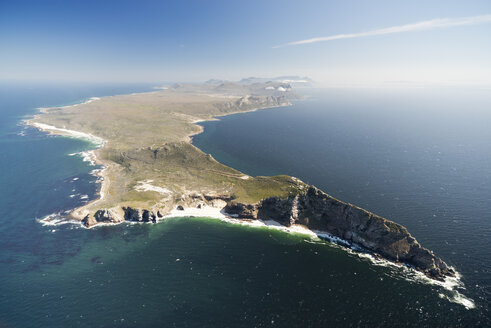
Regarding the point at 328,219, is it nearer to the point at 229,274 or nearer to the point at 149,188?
the point at 229,274

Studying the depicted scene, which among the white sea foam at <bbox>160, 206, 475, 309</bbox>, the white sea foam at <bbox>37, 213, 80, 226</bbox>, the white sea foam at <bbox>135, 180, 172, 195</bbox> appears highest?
the white sea foam at <bbox>135, 180, 172, 195</bbox>

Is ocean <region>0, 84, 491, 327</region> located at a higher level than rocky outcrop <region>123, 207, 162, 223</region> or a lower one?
lower

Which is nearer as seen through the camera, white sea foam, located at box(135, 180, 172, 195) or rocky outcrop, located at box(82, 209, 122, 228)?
rocky outcrop, located at box(82, 209, 122, 228)

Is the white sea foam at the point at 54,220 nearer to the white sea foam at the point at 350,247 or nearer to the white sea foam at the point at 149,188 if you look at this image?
the white sea foam at the point at 149,188

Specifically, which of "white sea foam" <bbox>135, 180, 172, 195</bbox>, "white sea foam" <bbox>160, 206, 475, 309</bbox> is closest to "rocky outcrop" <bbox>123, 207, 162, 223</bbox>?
"white sea foam" <bbox>160, 206, 475, 309</bbox>

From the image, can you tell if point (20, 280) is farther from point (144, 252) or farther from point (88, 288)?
point (144, 252)

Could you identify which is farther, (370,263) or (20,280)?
(370,263)

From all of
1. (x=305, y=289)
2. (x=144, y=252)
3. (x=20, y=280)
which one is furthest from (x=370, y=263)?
(x=20, y=280)

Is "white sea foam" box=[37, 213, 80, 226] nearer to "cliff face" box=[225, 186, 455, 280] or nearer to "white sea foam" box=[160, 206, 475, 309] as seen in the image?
"white sea foam" box=[160, 206, 475, 309]
